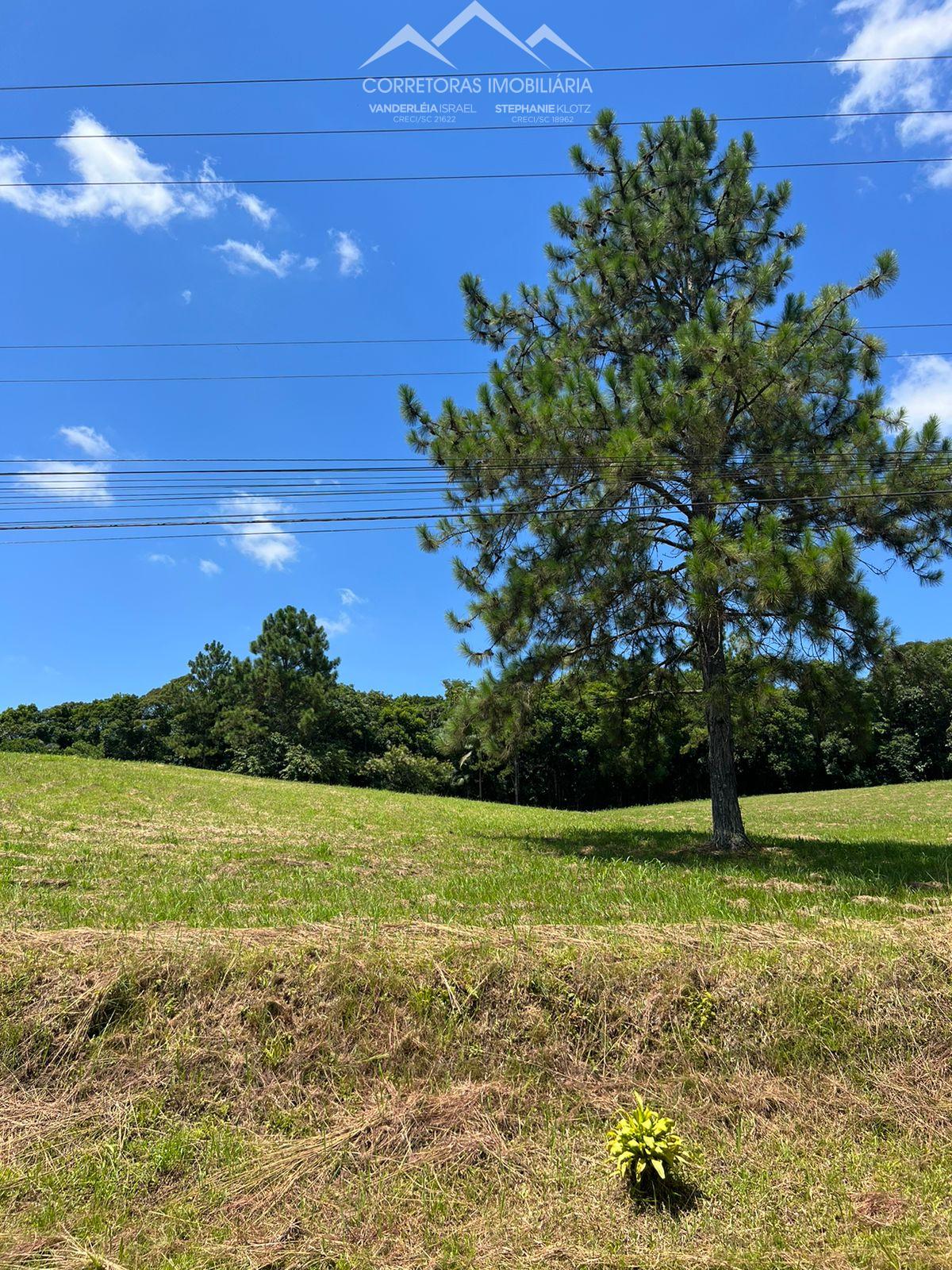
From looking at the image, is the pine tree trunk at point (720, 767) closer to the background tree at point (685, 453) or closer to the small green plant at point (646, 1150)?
the background tree at point (685, 453)

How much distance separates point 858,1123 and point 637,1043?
1.35 metres

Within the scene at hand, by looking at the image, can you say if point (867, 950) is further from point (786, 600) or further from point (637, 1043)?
point (786, 600)

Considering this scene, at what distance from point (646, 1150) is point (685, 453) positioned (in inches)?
329

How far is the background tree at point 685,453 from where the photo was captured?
9.27m

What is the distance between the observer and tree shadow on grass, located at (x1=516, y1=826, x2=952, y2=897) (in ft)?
27.5

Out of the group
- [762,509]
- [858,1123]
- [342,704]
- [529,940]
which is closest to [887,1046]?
[858,1123]

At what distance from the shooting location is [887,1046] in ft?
15.6

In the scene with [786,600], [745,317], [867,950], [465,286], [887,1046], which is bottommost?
[887,1046]

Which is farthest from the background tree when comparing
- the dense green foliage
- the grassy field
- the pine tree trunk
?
the dense green foliage

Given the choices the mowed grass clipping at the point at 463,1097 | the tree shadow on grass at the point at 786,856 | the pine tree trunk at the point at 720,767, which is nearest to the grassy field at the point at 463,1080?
the mowed grass clipping at the point at 463,1097

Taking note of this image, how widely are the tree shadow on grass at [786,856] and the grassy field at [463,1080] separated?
167 cm

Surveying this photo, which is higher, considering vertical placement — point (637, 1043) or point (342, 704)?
point (342, 704)

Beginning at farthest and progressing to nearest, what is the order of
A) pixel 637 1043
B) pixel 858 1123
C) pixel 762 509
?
pixel 762 509 < pixel 637 1043 < pixel 858 1123

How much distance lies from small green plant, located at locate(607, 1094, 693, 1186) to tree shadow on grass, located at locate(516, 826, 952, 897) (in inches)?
187
